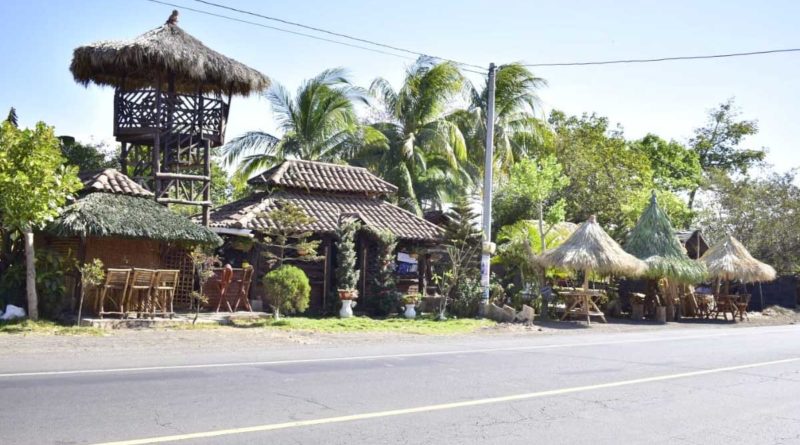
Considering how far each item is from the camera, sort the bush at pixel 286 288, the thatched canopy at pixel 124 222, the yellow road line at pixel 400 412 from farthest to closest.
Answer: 1. the bush at pixel 286 288
2. the thatched canopy at pixel 124 222
3. the yellow road line at pixel 400 412

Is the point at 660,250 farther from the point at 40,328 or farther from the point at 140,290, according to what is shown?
the point at 40,328

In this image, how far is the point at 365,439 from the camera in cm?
663

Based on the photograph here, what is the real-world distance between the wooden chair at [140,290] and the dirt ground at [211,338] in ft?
4.11

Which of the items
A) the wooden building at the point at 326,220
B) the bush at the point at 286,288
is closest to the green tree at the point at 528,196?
the wooden building at the point at 326,220

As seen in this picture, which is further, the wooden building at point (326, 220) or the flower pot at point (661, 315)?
the flower pot at point (661, 315)

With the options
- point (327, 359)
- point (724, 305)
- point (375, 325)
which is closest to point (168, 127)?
point (375, 325)

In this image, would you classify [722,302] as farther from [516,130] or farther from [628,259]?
[516,130]

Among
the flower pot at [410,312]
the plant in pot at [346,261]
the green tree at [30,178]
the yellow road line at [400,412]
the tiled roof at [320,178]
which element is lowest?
the yellow road line at [400,412]

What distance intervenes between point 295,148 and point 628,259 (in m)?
14.3

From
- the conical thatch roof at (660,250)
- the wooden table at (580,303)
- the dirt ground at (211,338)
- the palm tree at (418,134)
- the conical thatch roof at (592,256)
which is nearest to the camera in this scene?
the dirt ground at (211,338)

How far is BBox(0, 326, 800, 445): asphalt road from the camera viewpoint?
22.5 ft

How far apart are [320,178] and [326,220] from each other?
8.80ft

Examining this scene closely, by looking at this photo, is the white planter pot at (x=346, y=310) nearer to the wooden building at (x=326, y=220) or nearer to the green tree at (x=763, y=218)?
the wooden building at (x=326, y=220)

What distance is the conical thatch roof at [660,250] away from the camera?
2530 cm
